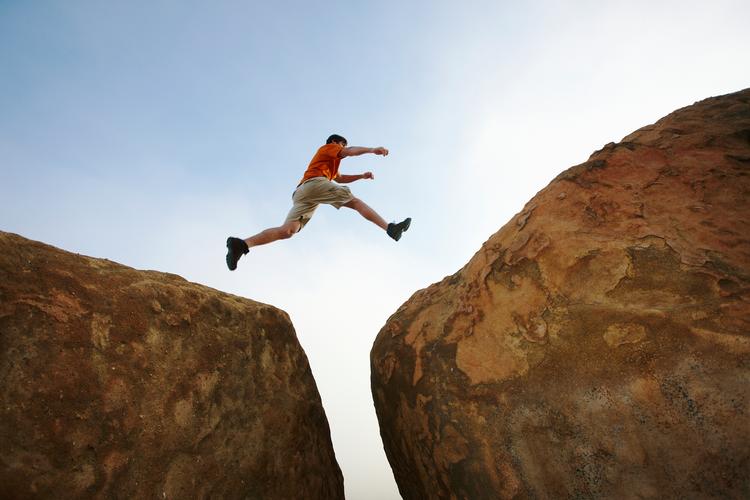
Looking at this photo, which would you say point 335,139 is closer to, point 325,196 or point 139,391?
point 325,196

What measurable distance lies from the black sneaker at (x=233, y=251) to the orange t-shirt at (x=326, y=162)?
3.42 feet

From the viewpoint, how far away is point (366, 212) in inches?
188

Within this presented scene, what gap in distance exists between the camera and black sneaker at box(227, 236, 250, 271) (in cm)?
414

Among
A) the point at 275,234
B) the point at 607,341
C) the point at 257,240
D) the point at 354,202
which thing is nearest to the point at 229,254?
the point at 257,240

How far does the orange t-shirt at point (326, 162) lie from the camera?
4.86 meters

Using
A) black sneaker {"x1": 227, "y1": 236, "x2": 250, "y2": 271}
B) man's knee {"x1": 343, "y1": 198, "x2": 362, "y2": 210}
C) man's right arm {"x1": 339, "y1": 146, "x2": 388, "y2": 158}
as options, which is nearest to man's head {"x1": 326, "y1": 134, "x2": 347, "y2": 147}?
man's right arm {"x1": 339, "y1": 146, "x2": 388, "y2": 158}

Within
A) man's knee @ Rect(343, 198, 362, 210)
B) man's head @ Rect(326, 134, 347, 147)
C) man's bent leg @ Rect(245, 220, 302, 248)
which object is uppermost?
→ man's head @ Rect(326, 134, 347, 147)

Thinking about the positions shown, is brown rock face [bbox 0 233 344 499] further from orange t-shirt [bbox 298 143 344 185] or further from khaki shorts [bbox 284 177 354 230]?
orange t-shirt [bbox 298 143 344 185]

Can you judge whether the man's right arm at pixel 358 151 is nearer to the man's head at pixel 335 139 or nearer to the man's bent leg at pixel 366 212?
the man's head at pixel 335 139

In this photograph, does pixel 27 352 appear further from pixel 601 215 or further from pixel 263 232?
pixel 601 215

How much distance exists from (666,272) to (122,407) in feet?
8.69

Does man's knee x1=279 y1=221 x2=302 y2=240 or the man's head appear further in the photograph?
the man's head

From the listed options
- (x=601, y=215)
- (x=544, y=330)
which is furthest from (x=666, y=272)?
(x=544, y=330)

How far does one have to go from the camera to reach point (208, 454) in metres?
2.48
